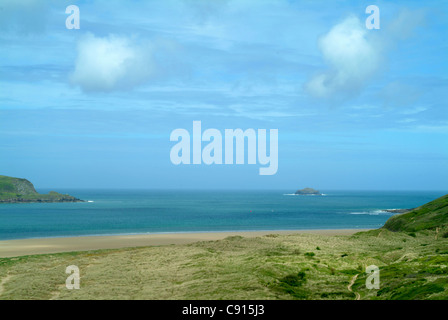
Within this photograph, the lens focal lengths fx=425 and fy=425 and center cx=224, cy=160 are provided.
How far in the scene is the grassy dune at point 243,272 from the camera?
108 feet

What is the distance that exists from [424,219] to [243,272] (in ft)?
151

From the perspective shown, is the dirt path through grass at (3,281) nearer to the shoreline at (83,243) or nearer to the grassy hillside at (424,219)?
the shoreline at (83,243)

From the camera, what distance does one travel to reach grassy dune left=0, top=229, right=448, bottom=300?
108 feet

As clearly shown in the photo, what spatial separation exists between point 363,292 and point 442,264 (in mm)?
8699

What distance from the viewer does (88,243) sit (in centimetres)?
7725

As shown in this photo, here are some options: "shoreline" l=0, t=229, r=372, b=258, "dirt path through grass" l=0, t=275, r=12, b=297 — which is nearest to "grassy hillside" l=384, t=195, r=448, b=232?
"shoreline" l=0, t=229, r=372, b=258

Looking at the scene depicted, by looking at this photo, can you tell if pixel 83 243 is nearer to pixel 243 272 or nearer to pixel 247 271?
pixel 243 272

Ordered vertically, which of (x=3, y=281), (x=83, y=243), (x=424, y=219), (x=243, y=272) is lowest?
(x=83, y=243)

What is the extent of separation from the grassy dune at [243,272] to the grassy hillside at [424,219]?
31.6ft

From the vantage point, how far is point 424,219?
237 ft

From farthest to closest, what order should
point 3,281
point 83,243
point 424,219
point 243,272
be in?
point 83,243
point 424,219
point 3,281
point 243,272

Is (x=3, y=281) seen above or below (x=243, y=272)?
below

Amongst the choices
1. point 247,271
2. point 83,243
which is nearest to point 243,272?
point 247,271
